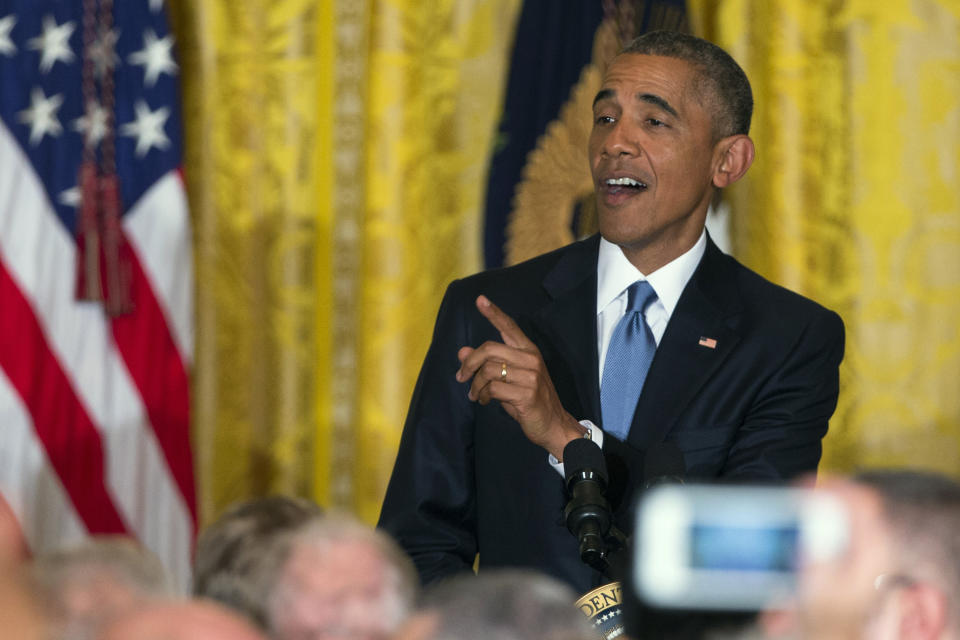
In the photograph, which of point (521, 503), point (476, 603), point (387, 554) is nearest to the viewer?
point (476, 603)

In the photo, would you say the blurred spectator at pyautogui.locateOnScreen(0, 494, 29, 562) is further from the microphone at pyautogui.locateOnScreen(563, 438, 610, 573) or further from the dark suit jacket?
the dark suit jacket

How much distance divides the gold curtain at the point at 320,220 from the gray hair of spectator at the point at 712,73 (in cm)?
134

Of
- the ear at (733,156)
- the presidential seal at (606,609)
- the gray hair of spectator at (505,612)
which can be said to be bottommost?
the presidential seal at (606,609)

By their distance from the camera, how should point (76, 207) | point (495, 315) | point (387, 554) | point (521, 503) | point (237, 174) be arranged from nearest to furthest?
point (387, 554), point (495, 315), point (521, 503), point (76, 207), point (237, 174)

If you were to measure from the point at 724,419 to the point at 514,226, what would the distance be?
5.17 feet

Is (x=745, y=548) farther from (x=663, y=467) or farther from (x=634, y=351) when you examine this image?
(x=634, y=351)

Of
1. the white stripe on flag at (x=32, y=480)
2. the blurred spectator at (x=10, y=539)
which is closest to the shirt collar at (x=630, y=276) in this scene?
the blurred spectator at (x=10, y=539)

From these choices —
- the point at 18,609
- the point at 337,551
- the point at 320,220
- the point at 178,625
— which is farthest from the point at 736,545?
the point at 320,220

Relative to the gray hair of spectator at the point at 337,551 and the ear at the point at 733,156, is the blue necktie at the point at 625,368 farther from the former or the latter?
the gray hair of spectator at the point at 337,551

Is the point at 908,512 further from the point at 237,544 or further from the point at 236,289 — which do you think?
the point at 236,289

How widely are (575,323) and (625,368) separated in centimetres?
11

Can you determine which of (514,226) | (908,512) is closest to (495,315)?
(908,512)

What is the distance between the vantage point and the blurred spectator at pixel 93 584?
2.70ft

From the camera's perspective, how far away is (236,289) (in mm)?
3375
